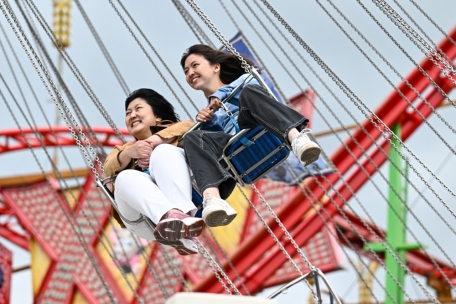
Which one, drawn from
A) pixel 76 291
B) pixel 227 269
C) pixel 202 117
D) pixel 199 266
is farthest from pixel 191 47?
pixel 76 291

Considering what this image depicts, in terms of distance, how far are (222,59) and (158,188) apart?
0.83 meters

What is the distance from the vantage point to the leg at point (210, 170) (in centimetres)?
401

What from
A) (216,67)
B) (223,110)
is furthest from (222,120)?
(216,67)

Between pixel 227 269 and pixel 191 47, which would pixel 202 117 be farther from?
pixel 227 269

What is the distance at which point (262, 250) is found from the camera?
37.0 ft

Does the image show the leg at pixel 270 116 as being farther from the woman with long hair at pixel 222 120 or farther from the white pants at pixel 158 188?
the white pants at pixel 158 188

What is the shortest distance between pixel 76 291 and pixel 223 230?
2.21 m

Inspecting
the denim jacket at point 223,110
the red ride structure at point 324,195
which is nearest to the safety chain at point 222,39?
the denim jacket at point 223,110

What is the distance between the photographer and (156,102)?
4.71 metres

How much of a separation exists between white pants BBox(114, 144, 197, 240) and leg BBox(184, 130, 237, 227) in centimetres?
6

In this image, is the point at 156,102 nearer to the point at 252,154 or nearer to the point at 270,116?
the point at 252,154

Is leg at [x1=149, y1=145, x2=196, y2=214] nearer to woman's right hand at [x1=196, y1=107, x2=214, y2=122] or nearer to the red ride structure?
woman's right hand at [x1=196, y1=107, x2=214, y2=122]

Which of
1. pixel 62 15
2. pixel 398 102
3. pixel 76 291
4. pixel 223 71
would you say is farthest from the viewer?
pixel 62 15

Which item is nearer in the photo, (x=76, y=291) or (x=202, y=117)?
(x=202, y=117)
